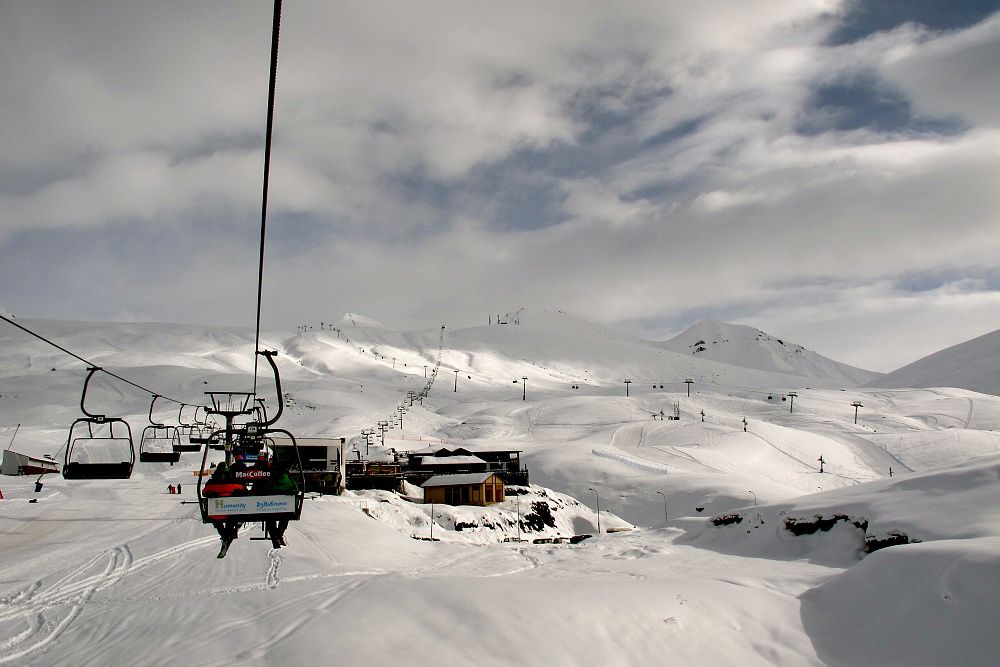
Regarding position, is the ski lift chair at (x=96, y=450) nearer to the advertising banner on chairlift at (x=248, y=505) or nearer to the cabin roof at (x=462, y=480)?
the advertising banner on chairlift at (x=248, y=505)

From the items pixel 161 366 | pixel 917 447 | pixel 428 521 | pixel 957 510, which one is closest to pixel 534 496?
pixel 428 521

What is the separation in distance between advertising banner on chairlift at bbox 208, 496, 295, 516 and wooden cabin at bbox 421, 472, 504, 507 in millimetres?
38380

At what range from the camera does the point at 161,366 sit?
171500mm

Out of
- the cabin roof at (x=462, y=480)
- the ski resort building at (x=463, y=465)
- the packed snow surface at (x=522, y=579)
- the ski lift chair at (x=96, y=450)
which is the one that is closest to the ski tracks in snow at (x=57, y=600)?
the packed snow surface at (x=522, y=579)

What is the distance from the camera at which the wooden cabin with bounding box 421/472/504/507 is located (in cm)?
4991

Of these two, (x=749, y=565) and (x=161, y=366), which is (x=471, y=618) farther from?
(x=161, y=366)

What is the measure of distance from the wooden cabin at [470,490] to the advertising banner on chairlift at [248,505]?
126 feet

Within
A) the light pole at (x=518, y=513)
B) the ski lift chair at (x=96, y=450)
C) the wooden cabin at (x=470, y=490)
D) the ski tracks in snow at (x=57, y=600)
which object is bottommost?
the light pole at (x=518, y=513)

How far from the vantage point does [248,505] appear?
39.7 feet

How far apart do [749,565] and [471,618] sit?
42.6 feet

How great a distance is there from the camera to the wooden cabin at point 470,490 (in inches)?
1965

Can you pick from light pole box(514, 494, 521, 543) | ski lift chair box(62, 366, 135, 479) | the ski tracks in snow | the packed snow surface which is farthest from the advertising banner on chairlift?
light pole box(514, 494, 521, 543)

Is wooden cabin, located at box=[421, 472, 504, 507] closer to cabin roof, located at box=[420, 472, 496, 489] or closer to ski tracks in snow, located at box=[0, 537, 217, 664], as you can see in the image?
cabin roof, located at box=[420, 472, 496, 489]

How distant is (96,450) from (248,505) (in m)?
72.3
